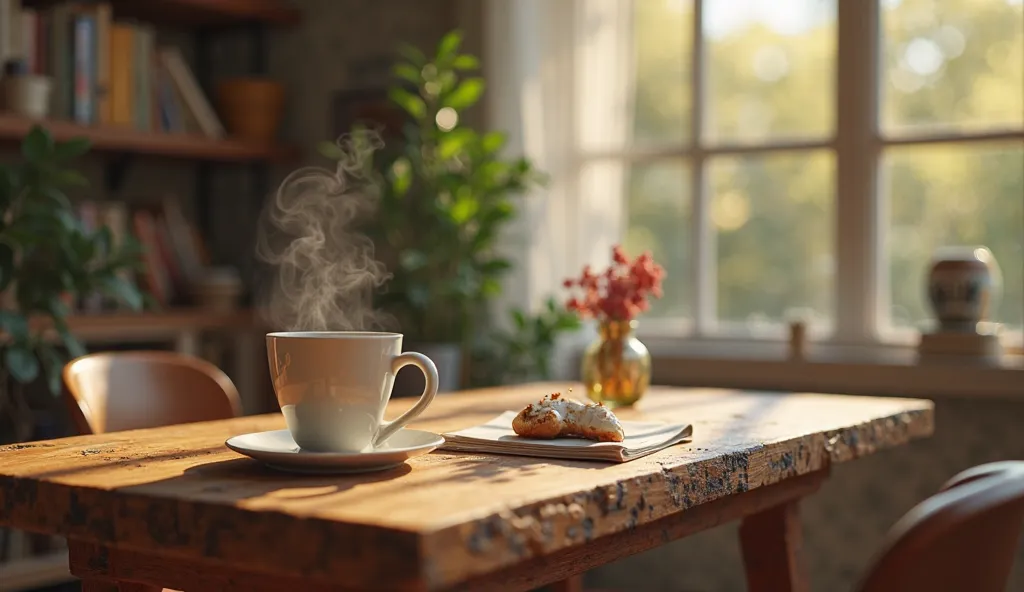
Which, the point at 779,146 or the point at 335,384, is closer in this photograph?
the point at 335,384

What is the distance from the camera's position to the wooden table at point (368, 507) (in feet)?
2.89

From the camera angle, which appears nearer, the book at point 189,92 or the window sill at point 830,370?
the window sill at point 830,370

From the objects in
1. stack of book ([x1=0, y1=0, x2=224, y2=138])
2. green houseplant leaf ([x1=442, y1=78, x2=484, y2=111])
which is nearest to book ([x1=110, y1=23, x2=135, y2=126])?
stack of book ([x1=0, y1=0, x2=224, y2=138])

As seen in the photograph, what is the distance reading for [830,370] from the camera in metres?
2.84

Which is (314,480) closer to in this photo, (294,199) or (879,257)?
(879,257)

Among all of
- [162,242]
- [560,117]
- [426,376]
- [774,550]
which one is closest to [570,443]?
[426,376]

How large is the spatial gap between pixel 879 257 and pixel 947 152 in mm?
308

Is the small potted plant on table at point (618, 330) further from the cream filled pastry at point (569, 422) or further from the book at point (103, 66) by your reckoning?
the book at point (103, 66)

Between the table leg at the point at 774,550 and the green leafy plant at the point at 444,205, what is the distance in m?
1.27

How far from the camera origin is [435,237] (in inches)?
121

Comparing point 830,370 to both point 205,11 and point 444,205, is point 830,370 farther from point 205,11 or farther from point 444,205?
point 205,11

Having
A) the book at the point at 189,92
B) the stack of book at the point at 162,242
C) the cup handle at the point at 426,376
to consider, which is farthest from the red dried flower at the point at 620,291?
the book at the point at 189,92

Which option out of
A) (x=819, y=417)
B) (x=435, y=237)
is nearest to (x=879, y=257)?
(x=435, y=237)

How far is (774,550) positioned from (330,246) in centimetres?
203
